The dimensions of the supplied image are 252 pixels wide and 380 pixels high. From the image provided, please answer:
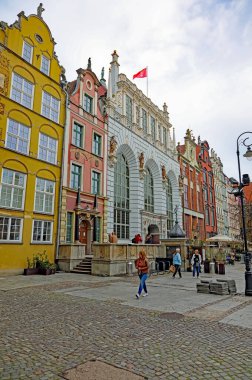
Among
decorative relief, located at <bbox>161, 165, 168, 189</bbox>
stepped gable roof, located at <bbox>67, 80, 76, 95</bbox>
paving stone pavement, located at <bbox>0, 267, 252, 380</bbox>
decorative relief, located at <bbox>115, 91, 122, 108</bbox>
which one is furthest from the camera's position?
decorative relief, located at <bbox>161, 165, 168, 189</bbox>

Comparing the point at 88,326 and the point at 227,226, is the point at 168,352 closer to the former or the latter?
the point at 88,326

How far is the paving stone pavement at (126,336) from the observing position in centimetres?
404

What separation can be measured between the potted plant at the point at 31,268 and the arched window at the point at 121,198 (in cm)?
1014

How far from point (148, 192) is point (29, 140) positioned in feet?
56.9

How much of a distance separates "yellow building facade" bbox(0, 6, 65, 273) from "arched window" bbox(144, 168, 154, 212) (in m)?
13.7

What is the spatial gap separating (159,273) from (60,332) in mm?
14545

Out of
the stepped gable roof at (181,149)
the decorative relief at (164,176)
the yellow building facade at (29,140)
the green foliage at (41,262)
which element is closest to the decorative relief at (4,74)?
the yellow building facade at (29,140)

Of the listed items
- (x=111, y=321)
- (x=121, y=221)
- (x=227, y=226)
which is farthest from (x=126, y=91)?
(x=227, y=226)

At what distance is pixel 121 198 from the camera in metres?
27.8

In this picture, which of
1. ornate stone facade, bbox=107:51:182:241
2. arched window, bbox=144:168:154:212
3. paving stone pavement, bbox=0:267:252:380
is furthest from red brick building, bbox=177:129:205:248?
paving stone pavement, bbox=0:267:252:380

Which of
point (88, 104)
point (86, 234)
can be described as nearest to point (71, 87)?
point (88, 104)

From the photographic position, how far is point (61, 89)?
2148 centimetres

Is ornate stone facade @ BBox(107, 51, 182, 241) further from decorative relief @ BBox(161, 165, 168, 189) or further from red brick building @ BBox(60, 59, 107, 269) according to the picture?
red brick building @ BBox(60, 59, 107, 269)

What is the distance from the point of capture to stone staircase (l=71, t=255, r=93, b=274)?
58.6ft
